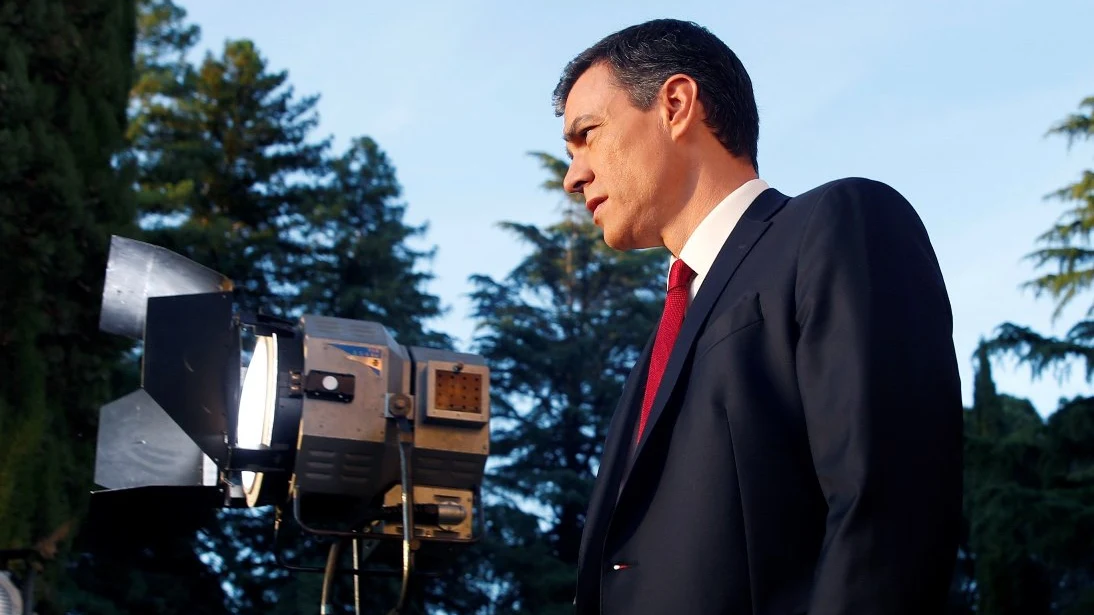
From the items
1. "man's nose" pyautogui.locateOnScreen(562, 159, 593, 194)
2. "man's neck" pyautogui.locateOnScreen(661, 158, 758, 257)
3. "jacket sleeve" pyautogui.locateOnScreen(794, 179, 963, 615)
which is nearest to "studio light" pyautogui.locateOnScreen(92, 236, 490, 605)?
"man's nose" pyautogui.locateOnScreen(562, 159, 593, 194)

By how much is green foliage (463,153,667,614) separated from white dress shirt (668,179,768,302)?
44.6 ft

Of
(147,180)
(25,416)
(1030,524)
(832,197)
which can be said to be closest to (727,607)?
(832,197)

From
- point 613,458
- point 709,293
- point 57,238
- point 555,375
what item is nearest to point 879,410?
point 709,293

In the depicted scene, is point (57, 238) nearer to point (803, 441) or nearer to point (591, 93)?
point (591, 93)

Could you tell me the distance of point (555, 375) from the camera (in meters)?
18.6

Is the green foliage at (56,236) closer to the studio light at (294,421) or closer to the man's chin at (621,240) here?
the studio light at (294,421)

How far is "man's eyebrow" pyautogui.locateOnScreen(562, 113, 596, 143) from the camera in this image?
184 centimetres

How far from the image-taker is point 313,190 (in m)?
17.8

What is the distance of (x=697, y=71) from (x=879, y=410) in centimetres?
67

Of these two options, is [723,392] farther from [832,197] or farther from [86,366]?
[86,366]

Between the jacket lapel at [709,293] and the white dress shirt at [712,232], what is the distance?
50 millimetres

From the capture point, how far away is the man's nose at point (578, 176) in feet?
6.07

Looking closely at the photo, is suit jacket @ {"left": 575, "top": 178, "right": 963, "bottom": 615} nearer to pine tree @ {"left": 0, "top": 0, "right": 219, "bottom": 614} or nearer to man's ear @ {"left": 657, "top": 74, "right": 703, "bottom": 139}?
man's ear @ {"left": 657, "top": 74, "right": 703, "bottom": 139}

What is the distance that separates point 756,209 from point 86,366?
731cm
